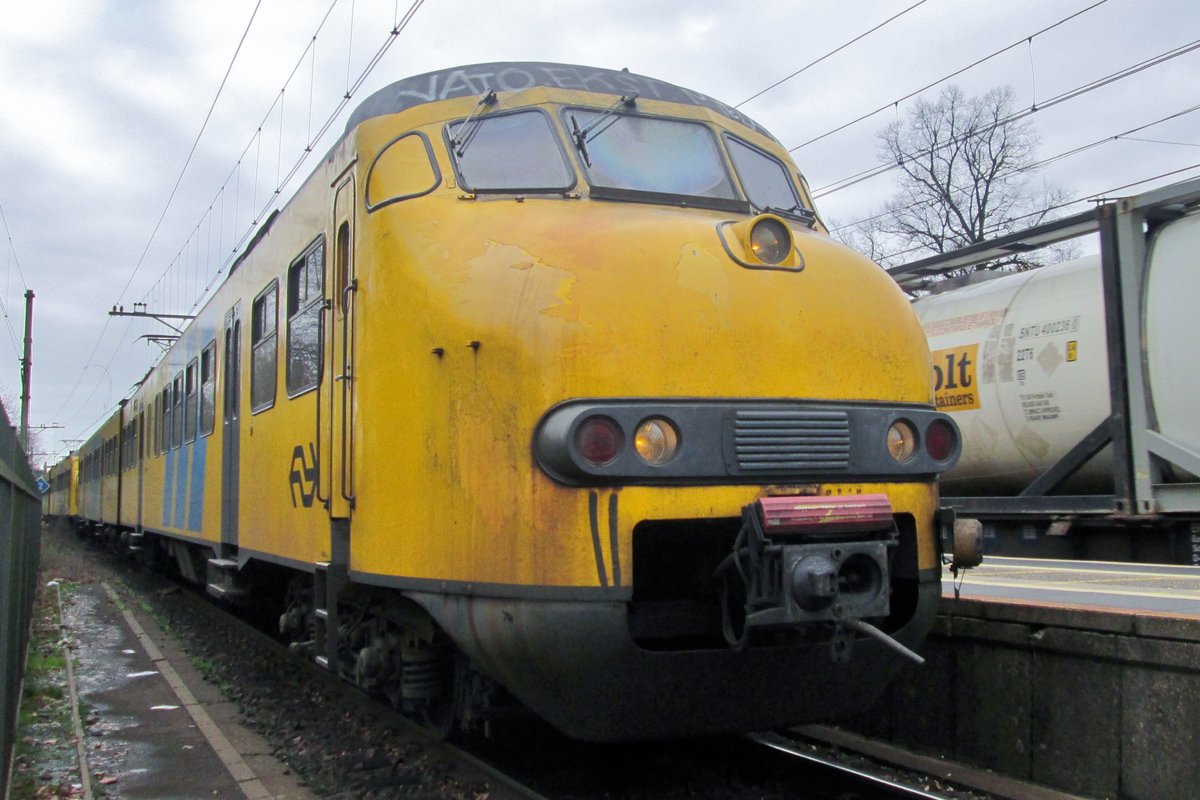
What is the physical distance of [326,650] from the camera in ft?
17.7

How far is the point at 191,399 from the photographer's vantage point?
35.2 ft

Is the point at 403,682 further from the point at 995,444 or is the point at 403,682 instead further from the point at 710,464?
the point at 995,444

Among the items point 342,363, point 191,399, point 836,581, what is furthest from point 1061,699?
point 191,399

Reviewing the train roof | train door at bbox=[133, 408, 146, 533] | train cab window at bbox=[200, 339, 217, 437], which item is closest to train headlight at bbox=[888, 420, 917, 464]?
the train roof

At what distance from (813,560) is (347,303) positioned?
8.65ft

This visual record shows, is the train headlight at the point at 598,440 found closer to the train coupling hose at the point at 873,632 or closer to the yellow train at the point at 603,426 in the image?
the yellow train at the point at 603,426

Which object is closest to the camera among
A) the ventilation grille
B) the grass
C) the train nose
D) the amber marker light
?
the train nose

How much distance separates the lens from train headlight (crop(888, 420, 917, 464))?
174 inches

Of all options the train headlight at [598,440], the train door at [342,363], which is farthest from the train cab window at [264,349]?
the train headlight at [598,440]

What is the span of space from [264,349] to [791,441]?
14.5ft

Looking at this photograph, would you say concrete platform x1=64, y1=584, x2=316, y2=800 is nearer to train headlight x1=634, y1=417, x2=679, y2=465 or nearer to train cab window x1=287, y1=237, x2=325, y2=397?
train cab window x1=287, y1=237, x2=325, y2=397

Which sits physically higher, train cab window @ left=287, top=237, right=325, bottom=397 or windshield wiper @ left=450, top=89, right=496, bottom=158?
windshield wiper @ left=450, top=89, right=496, bottom=158

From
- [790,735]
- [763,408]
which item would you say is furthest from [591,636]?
[790,735]

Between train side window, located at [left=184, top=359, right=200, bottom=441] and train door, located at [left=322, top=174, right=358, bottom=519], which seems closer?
train door, located at [left=322, top=174, right=358, bottom=519]
